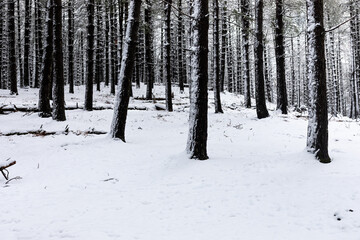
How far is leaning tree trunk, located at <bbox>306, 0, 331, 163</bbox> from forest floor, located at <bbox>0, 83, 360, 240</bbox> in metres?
0.39

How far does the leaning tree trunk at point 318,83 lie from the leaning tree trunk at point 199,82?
101 inches

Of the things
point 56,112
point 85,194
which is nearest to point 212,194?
point 85,194

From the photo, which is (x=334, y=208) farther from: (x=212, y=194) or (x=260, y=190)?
(x=212, y=194)

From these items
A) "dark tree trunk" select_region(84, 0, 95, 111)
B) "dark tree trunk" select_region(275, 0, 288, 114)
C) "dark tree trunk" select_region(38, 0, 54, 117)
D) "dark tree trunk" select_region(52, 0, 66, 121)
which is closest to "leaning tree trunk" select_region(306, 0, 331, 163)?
"dark tree trunk" select_region(275, 0, 288, 114)

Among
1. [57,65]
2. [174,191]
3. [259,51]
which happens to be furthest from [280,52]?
[174,191]

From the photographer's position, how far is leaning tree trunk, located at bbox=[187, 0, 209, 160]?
20.3 ft

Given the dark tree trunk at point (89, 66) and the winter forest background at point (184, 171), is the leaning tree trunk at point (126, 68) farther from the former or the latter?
the dark tree trunk at point (89, 66)

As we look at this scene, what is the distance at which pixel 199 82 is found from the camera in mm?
6238

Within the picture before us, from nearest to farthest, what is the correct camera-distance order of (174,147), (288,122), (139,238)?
(139,238)
(174,147)
(288,122)

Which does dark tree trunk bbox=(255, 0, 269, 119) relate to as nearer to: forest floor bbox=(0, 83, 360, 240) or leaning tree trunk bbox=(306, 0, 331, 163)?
forest floor bbox=(0, 83, 360, 240)

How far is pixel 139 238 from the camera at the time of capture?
314 centimetres

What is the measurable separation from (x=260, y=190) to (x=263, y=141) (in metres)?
4.28

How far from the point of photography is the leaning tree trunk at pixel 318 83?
5902 mm

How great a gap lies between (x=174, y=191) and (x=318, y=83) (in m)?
4.27
